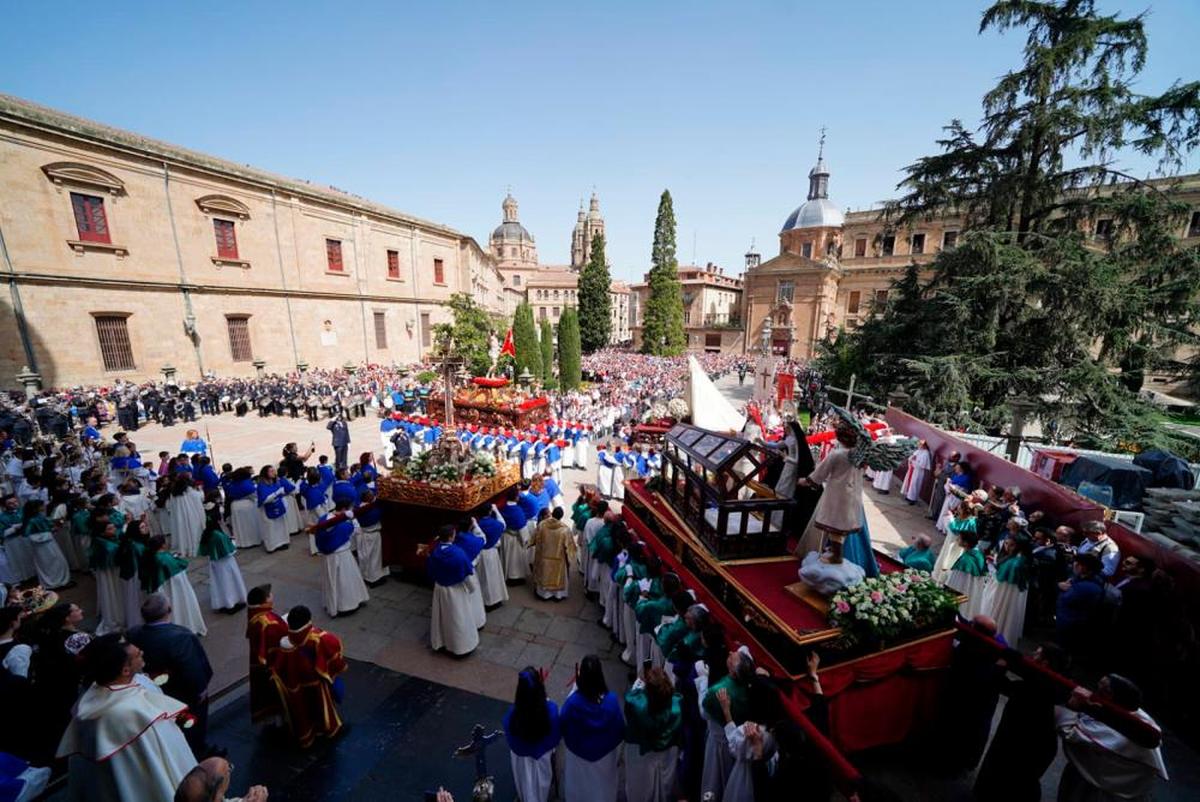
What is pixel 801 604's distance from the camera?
4.36 metres

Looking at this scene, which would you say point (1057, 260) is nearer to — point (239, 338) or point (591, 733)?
point (591, 733)

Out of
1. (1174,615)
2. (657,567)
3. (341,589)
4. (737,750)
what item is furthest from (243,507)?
(1174,615)

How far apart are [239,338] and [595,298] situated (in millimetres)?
33441

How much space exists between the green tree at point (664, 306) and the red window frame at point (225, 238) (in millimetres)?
37161

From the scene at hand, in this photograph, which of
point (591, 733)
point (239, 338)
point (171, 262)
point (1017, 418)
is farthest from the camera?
point (239, 338)

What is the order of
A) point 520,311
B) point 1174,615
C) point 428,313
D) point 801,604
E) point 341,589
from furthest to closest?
point 428,313, point 520,311, point 341,589, point 1174,615, point 801,604

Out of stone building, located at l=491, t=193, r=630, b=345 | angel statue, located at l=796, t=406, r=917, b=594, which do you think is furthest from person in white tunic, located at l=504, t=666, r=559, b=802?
stone building, located at l=491, t=193, r=630, b=345

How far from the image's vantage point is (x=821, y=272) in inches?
1820

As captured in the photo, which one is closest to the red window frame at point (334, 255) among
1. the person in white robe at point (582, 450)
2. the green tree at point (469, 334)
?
the green tree at point (469, 334)

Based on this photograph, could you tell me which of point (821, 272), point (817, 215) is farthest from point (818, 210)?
point (821, 272)

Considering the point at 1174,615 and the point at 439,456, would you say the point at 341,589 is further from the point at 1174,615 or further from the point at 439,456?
the point at 1174,615

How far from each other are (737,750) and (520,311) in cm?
2902

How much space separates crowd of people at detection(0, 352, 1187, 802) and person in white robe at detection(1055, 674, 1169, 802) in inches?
1.0

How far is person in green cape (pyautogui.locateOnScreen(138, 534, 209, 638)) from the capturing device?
5621 millimetres
